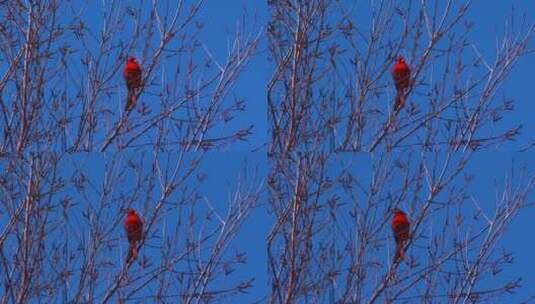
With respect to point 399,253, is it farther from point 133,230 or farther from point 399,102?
point 133,230

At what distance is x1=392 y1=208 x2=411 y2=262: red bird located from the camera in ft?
29.6

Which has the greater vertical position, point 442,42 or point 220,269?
point 442,42

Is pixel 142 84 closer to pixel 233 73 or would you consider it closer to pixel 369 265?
pixel 233 73

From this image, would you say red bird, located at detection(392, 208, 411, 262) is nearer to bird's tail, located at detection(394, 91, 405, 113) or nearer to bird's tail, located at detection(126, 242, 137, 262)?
bird's tail, located at detection(394, 91, 405, 113)

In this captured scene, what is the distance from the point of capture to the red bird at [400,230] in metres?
9.01

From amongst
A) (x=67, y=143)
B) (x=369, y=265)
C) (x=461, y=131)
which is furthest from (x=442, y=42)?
(x=67, y=143)

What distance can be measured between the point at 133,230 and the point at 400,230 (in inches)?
40.5

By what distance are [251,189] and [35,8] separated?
1.09 metres

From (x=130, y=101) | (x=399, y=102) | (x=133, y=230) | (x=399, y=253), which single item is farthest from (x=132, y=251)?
(x=399, y=102)

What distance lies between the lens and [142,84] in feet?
29.8

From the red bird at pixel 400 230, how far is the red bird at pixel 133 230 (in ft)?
3.22

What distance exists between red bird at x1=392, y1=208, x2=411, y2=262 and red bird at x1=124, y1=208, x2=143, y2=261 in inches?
38.6

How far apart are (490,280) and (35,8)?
2.05 meters

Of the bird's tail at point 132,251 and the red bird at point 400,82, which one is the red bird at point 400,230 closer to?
the red bird at point 400,82
